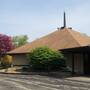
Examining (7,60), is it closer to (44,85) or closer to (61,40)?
(61,40)

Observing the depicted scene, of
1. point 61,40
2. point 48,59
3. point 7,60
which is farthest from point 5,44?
point 48,59

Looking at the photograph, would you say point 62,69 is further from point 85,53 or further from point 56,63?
point 85,53

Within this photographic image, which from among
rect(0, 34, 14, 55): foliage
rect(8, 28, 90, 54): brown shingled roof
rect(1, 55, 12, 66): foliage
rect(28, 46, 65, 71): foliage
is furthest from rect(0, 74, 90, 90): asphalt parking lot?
rect(0, 34, 14, 55): foliage

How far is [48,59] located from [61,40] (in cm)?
843

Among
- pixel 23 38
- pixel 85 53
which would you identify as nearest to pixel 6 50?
pixel 85 53

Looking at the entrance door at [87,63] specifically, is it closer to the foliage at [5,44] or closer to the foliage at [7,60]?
the foliage at [7,60]

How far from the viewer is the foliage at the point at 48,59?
35.9m

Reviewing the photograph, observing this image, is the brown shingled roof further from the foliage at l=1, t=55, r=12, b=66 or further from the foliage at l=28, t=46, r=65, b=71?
the foliage at l=28, t=46, r=65, b=71

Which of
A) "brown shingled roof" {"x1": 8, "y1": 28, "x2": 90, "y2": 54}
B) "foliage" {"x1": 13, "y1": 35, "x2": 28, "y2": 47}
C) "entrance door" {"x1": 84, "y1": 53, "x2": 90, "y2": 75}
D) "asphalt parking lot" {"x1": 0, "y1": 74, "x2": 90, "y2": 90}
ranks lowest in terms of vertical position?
"asphalt parking lot" {"x1": 0, "y1": 74, "x2": 90, "y2": 90}

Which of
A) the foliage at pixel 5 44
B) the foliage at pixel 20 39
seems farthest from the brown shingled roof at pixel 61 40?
the foliage at pixel 20 39

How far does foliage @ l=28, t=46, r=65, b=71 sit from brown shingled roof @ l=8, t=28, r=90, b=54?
3.50 metres

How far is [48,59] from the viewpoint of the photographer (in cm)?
3588

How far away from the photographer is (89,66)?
35062 mm

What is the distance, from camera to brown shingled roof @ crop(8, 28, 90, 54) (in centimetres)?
4066
